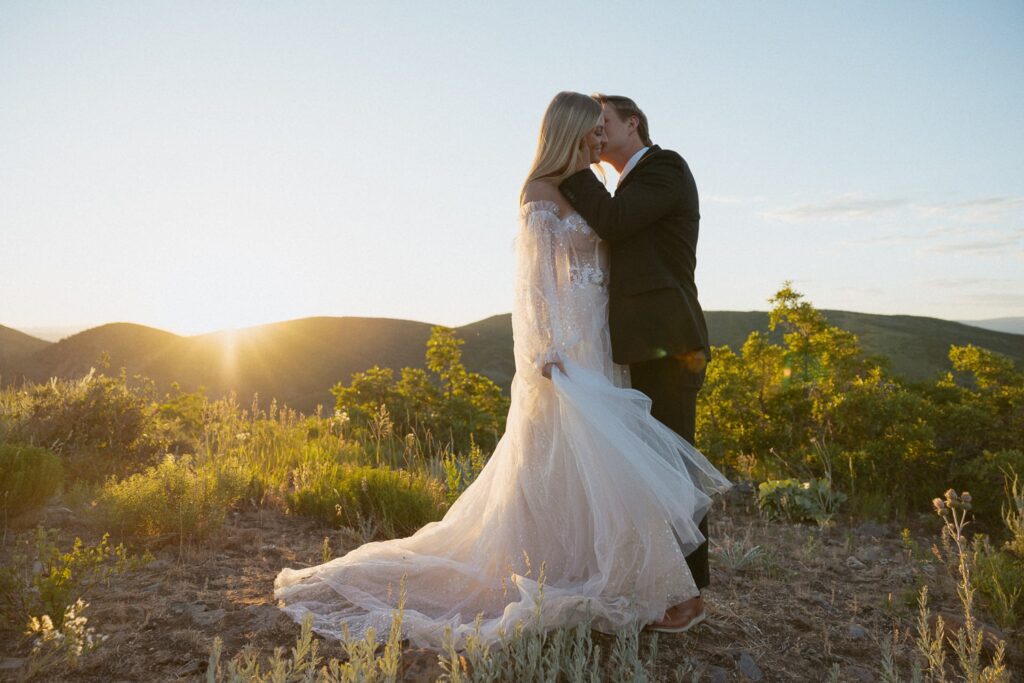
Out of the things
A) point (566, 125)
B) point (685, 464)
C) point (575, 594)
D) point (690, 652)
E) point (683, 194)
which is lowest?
point (690, 652)

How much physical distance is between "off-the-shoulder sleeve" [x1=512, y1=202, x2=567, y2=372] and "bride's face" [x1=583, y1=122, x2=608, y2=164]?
34 centimetres

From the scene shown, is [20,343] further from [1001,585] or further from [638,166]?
[1001,585]

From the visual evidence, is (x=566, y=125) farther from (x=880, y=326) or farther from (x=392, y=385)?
(x=880, y=326)

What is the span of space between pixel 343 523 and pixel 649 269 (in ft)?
9.94

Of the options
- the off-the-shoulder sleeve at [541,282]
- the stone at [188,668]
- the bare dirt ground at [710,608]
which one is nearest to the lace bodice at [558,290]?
the off-the-shoulder sleeve at [541,282]

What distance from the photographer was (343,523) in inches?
201

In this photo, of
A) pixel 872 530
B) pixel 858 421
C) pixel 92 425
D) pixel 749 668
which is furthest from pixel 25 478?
pixel 858 421

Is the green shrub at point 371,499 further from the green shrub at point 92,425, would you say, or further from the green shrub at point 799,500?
the green shrub at point 799,500

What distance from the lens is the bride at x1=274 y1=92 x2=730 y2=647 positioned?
3.04 metres

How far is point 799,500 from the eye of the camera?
19.6ft

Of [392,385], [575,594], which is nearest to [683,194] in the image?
[575,594]

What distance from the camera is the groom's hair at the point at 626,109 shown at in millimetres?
3547

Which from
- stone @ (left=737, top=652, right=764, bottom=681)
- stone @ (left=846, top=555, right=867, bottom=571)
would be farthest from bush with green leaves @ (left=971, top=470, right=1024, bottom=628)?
stone @ (left=737, top=652, right=764, bottom=681)

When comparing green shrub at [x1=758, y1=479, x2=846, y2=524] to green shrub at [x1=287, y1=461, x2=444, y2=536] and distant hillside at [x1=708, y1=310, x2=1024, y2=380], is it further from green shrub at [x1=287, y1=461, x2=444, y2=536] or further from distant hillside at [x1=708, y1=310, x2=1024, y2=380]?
distant hillside at [x1=708, y1=310, x2=1024, y2=380]
